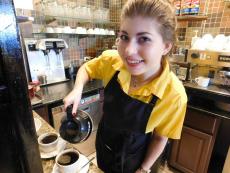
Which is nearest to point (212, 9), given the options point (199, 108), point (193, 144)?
point (199, 108)

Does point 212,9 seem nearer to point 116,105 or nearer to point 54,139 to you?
point 116,105

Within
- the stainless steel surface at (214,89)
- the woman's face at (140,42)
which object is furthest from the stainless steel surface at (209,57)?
the woman's face at (140,42)

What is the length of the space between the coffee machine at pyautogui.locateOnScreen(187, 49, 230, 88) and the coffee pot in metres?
1.40

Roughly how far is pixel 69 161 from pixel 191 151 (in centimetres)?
144

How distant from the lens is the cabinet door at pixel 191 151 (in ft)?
5.06

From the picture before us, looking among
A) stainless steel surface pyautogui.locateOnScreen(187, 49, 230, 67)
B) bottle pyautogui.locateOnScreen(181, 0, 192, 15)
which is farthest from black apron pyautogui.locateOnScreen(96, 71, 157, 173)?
bottle pyautogui.locateOnScreen(181, 0, 192, 15)

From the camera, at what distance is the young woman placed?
687mm

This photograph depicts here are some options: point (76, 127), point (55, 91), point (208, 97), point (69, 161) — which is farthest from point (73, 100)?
point (208, 97)

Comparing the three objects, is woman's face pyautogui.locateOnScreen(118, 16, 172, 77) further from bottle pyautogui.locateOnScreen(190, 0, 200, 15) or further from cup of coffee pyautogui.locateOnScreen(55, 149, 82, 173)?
bottle pyautogui.locateOnScreen(190, 0, 200, 15)

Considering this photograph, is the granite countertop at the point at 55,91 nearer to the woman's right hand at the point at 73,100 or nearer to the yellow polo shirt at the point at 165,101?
the woman's right hand at the point at 73,100

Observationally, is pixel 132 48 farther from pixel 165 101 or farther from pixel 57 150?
pixel 57 150

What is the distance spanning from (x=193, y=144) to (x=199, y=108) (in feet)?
1.24

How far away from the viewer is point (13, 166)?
33 cm

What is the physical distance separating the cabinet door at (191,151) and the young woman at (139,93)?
2.81 ft
